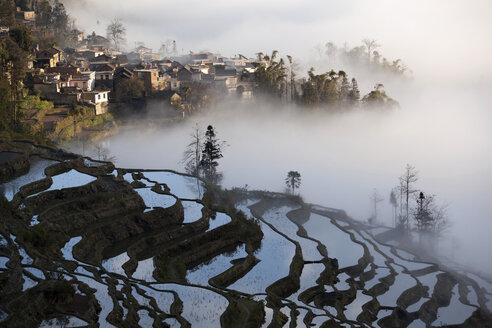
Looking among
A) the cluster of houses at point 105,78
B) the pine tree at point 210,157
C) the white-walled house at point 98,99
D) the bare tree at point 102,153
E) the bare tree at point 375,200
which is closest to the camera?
the pine tree at point 210,157

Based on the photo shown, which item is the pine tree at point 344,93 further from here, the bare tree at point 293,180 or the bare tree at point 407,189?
the bare tree at point 293,180

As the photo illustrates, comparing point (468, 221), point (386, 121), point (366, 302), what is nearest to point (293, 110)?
point (386, 121)

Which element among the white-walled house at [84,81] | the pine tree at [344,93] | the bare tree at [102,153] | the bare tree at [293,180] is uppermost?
the white-walled house at [84,81]

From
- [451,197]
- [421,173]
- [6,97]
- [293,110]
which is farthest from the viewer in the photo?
[293,110]

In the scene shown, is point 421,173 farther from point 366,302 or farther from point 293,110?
point 366,302

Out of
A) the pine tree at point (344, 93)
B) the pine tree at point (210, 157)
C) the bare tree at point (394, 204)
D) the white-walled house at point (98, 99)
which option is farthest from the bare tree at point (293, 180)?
the pine tree at point (344, 93)

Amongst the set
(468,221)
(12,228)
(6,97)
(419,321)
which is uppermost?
(6,97)

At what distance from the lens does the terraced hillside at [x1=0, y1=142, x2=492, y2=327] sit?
55.6 ft

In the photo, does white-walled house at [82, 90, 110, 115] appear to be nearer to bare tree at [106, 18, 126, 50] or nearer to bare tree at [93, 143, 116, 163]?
bare tree at [93, 143, 116, 163]

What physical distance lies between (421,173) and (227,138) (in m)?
20.5

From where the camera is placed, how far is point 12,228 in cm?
2128

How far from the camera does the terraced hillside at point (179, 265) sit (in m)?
17.0

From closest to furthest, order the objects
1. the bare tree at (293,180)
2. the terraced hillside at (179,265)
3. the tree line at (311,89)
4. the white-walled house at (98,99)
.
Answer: the terraced hillside at (179,265) < the bare tree at (293,180) < the white-walled house at (98,99) < the tree line at (311,89)

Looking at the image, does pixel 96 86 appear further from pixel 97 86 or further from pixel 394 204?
pixel 394 204
